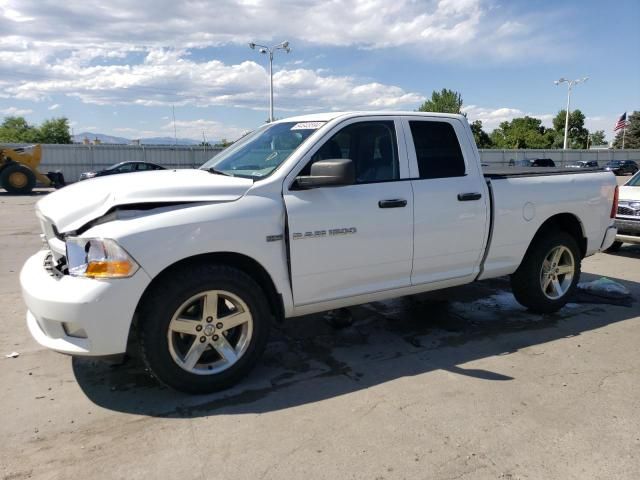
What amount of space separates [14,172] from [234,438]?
23681mm

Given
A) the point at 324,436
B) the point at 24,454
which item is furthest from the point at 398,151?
the point at 24,454

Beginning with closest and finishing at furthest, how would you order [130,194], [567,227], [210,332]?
[130,194]
[210,332]
[567,227]

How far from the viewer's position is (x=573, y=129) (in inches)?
3602

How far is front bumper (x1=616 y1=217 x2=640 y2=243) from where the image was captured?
824cm

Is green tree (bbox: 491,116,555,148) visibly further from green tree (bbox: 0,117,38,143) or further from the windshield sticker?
the windshield sticker

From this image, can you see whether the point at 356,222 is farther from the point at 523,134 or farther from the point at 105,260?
the point at 523,134

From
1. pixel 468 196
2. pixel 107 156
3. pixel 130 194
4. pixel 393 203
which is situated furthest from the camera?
pixel 107 156

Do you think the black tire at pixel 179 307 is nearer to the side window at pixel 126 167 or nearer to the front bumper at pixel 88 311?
the front bumper at pixel 88 311

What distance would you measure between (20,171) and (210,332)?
23003 millimetres

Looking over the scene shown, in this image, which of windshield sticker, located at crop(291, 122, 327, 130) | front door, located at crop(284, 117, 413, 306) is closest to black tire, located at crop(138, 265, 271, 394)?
front door, located at crop(284, 117, 413, 306)

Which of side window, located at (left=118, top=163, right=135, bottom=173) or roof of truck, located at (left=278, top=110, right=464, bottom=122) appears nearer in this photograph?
roof of truck, located at (left=278, top=110, right=464, bottom=122)

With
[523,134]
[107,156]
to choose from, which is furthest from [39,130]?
[523,134]

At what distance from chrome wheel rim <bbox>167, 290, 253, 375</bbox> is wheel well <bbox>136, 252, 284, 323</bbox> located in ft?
0.74

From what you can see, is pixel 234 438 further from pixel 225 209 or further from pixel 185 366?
pixel 225 209
